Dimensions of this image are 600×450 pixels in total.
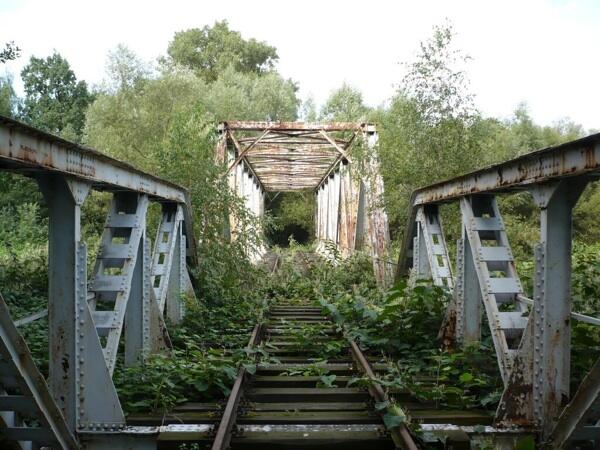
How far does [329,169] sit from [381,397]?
22.7 meters

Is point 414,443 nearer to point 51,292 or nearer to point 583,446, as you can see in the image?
point 583,446

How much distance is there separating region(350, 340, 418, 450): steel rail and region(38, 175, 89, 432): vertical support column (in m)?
2.21

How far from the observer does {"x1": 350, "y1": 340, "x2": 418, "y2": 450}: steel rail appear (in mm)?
3736

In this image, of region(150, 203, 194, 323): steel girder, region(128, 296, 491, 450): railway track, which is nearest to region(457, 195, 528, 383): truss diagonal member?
region(128, 296, 491, 450): railway track

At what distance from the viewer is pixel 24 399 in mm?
3449

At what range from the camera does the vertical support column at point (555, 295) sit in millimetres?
3973

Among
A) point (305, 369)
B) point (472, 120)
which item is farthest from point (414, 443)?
point (472, 120)

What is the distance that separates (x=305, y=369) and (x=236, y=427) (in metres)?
1.75

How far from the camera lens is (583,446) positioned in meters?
4.02

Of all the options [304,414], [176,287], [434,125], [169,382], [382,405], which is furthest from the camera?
[434,125]

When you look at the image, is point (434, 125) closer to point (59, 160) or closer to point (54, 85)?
point (59, 160)

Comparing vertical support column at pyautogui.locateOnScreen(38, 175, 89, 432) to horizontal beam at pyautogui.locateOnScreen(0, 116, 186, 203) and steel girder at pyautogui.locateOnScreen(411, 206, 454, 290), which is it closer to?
horizontal beam at pyautogui.locateOnScreen(0, 116, 186, 203)

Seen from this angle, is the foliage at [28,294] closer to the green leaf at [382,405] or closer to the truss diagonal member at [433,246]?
the green leaf at [382,405]

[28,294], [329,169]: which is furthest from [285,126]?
[329,169]
